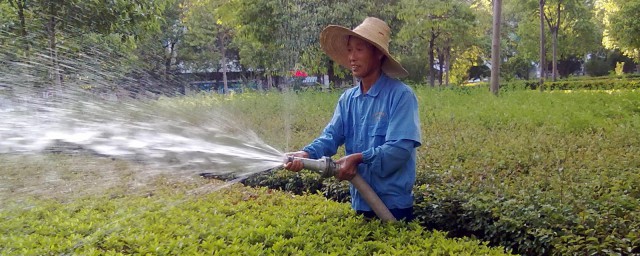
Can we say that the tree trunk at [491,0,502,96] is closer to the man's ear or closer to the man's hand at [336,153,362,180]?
the man's ear

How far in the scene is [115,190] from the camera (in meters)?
4.04

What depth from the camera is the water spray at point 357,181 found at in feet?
7.56

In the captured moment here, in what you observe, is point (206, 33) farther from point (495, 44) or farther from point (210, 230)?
point (210, 230)

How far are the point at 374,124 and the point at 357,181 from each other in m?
0.31

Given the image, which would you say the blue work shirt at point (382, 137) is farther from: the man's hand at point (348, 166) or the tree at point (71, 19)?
the tree at point (71, 19)

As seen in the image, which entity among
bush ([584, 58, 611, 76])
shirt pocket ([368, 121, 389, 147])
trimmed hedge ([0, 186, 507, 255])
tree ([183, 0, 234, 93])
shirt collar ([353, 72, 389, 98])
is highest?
tree ([183, 0, 234, 93])

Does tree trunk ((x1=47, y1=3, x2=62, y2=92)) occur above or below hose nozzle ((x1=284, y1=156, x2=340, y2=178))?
above

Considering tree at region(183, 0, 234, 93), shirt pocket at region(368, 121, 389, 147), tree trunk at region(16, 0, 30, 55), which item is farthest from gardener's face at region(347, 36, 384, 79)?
tree at region(183, 0, 234, 93)

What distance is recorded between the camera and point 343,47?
9.43 ft

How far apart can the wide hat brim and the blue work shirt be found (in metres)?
0.05

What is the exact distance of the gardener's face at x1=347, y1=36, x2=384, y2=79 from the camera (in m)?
2.62

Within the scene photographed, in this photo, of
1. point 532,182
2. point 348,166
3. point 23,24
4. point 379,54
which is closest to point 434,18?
point 23,24

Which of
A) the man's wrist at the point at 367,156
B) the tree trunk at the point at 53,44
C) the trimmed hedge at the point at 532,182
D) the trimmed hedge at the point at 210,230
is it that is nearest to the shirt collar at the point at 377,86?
the man's wrist at the point at 367,156

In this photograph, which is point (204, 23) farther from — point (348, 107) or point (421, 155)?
point (348, 107)
